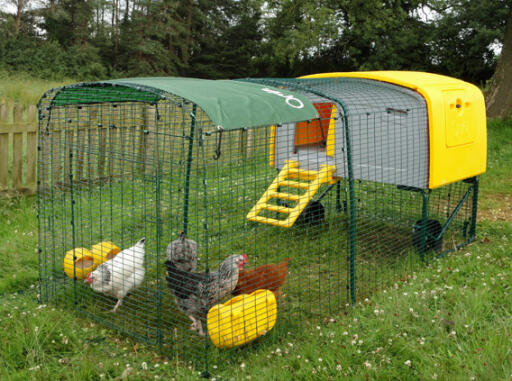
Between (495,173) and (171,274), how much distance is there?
728 centimetres

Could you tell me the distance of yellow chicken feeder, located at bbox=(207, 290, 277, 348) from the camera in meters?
3.49

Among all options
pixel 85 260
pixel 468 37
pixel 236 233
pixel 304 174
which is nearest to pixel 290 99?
pixel 304 174

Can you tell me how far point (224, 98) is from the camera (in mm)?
3336

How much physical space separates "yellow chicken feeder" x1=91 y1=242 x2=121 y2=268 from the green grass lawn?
1.58 ft

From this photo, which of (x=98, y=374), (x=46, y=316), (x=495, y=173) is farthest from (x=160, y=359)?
(x=495, y=173)

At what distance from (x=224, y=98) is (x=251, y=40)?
34989 millimetres

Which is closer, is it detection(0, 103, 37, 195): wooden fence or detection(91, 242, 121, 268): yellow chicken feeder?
detection(91, 242, 121, 268): yellow chicken feeder

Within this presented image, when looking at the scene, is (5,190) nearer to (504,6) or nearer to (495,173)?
(495,173)

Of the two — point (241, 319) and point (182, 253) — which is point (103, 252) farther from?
point (241, 319)

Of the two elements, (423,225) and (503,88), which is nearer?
(423,225)

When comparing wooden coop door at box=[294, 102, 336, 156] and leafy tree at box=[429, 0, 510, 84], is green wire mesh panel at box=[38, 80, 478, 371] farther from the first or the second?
leafy tree at box=[429, 0, 510, 84]

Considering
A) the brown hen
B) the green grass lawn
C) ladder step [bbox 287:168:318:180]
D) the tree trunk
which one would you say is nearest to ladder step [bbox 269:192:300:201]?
ladder step [bbox 287:168:318:180]

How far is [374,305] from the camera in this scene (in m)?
4.22

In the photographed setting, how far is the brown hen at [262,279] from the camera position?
4134 mm
